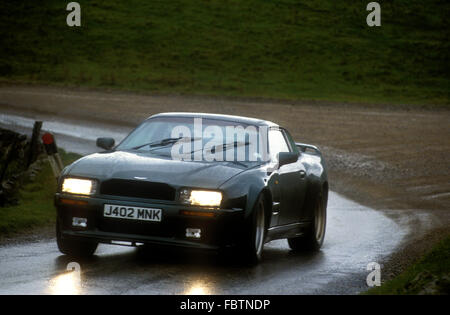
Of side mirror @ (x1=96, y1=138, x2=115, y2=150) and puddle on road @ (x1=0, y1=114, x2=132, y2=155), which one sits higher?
side mirror @ (x1=96, y1=138, x2=115, y2=150)

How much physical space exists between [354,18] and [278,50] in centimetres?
800

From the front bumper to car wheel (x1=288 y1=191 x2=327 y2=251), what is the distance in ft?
8.13

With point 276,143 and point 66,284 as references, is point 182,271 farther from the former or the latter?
point 276,143

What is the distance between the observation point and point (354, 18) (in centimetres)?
6175

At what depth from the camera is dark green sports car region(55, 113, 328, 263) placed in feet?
31.5

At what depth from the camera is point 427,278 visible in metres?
8.06

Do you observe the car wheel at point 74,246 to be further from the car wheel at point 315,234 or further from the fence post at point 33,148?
the fence post at point 33,148

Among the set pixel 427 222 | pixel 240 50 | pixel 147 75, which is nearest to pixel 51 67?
pixel 147 75

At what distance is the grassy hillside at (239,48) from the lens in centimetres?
4691

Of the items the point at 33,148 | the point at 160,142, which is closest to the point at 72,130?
the point at 33,148

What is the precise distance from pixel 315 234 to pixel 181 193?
295 centimetres

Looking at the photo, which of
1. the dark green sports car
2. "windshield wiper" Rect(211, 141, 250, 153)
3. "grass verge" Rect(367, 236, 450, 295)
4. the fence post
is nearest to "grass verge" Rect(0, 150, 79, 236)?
the fence post

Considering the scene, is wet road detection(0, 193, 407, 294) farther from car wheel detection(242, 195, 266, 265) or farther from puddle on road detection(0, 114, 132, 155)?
puddle on road detection(0, 114, 132, 155)

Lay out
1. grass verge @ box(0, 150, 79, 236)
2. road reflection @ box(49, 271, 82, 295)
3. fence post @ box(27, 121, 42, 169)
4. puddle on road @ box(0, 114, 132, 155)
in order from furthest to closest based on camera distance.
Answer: puddle on road @ box(0, 114, 132, 155), fence post @ box(27, 121, 42, 169), grass verge @ box(0, 150, 79, 236), road reflection @ box(49, 271, 82, 295)
